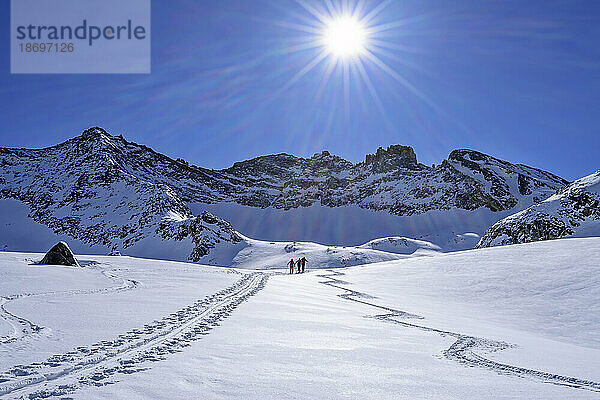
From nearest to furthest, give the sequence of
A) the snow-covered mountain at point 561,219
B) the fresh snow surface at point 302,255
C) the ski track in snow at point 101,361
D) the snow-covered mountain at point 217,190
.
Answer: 1. the ski track in snow at point 101,361
2. the snow-covered mountain at point 561,219
3. the fresh snow surface at point 302,255
4. the snow-covered mountain at point 217,190

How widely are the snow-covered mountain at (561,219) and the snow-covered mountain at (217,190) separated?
38499 mm

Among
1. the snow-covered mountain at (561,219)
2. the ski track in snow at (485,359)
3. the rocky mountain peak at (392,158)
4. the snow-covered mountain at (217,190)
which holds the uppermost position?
the rocky mountain peak at (392,158)

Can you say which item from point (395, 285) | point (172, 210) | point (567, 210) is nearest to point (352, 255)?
point (567, 210)

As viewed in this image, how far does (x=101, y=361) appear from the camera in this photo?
403cm

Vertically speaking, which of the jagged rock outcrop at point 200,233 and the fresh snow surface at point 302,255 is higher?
the jagged rock outcrop at point 200,233

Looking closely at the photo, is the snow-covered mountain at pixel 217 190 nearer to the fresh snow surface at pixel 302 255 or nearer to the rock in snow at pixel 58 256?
the fresh snow surface at pixel 302 255

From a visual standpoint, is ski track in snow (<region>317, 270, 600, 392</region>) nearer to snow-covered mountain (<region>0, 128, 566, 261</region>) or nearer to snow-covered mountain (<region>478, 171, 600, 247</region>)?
snow-covered mountain (<region>478, 171, 600, 247</region>)

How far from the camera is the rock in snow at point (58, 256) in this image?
64.2 ft

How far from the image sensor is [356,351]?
5297 mm

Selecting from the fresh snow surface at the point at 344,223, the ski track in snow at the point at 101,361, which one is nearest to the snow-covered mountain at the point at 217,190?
the fresh snow surface at the point at 344,223

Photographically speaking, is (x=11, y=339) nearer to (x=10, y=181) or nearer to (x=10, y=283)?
(x=10, y=283)

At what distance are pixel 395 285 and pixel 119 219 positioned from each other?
2424 inches

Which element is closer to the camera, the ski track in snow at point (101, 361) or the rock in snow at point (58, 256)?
the ski track in snow at point (101, 361)

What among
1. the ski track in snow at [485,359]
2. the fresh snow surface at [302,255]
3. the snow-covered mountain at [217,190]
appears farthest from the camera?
the snow-covered mountain at [217,190]
